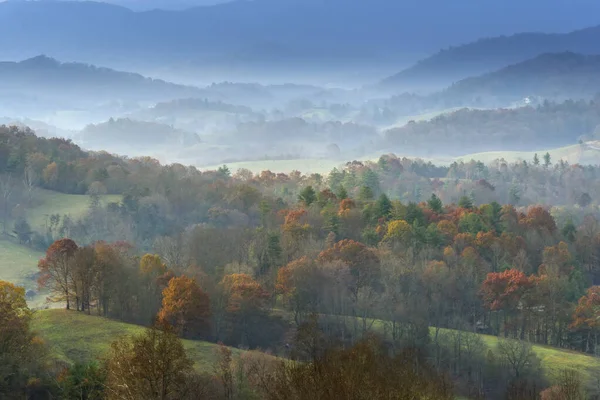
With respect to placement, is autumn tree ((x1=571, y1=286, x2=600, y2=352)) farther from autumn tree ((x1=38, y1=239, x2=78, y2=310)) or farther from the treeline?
Answer: autumn tree ((x1=38, y1=239, x2=78, y2=310))

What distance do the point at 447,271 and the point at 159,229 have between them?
1670 inches

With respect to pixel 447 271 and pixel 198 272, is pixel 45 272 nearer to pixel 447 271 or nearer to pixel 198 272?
pixel 198 272

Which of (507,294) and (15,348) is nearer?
(15,348)

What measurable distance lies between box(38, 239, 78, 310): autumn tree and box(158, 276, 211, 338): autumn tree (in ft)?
25.5

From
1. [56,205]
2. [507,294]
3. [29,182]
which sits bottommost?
[507,294]

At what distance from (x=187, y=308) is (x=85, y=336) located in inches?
332

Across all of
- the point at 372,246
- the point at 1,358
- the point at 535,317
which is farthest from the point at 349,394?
the point at 372,246

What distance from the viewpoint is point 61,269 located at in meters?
58.2

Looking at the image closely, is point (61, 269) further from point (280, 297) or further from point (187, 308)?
point (280, 297)

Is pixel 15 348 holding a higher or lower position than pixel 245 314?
higher

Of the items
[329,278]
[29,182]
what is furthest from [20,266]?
[329,278]

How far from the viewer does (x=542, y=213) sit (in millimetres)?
101062

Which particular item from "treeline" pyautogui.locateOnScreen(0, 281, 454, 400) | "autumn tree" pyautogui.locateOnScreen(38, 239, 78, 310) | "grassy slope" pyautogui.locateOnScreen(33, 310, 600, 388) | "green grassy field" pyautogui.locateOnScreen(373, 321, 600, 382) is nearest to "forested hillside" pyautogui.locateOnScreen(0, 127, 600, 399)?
"autumn tree" pyautogui.locateOnScreen(38, 239, 78, 310)

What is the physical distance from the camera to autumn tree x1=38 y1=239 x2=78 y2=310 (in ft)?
189
